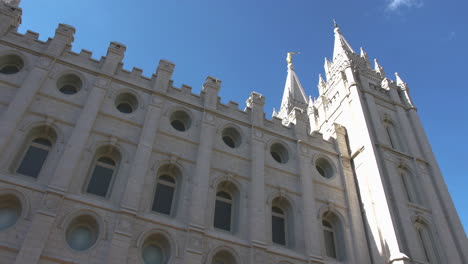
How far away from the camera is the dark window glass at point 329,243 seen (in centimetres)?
1848

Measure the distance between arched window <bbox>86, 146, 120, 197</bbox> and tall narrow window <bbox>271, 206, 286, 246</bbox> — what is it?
292 inches

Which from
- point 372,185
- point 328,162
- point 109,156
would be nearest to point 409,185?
point 372,185

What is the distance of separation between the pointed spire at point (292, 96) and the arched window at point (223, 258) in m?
24.3

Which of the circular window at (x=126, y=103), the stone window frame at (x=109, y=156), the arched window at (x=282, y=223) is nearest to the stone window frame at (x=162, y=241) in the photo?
the stone window frame at (x=109, y=156)

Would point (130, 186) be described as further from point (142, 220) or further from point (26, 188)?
point (26, 188)

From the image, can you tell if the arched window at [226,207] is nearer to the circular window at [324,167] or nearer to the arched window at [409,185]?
the circular window at [324,167]

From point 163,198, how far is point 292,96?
27497 millimetres

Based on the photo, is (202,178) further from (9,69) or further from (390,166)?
(390,166)

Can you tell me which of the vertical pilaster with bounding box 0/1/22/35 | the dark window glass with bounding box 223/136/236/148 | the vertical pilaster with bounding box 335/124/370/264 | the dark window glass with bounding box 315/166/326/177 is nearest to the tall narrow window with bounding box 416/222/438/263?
the vertical pilaster with bounding box 335/124/370/264

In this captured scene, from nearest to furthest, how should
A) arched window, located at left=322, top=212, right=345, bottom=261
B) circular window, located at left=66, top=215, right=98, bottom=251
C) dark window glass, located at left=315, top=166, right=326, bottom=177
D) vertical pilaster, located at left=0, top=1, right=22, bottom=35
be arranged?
circular window, located at left=66, top=215, right=98, bottom=251
arched window, located at left=322, top=212, right=345, bottom=261
vertical pilaster, located at left=0, top=1, right=22, bottom=35
dark window glass, located at left=315, top=166, right=326, bottom=177

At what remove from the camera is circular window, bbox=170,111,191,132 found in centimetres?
1981

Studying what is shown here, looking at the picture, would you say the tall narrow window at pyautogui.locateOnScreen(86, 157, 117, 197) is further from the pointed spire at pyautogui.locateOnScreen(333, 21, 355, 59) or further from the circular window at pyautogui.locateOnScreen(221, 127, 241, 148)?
the pointed spire at pyautogui.locateOnScreen(333, 21, 355, 59)

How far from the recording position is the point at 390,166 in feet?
70.2

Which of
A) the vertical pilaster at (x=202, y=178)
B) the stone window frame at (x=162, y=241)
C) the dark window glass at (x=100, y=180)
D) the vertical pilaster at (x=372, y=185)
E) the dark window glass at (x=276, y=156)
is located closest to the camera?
the stone window frame at (x=162, y=241)
